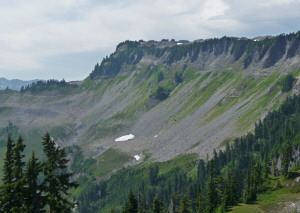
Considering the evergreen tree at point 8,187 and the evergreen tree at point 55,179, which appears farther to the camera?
the evergreen tree at point 55,179

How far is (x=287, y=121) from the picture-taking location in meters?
176

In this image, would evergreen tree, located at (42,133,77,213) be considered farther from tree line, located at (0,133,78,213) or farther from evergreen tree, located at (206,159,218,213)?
evergreen tree, located at (206,159,218,213)

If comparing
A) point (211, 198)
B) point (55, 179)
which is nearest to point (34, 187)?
point (55, 179)

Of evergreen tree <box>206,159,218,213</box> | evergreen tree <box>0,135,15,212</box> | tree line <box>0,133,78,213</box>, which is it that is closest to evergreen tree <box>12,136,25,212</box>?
tree line <box>0,133,78,213</box>

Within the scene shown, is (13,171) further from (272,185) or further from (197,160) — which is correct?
(197,160)

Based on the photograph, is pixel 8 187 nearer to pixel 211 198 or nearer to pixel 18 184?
pixel 18 184

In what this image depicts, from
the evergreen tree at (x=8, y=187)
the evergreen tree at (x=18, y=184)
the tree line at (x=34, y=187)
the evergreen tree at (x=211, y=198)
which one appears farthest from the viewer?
the evergreen tree at (x=211, y=198)

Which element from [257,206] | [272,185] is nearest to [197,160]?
[272,185]

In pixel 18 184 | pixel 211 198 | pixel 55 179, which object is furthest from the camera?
pixel 211 198

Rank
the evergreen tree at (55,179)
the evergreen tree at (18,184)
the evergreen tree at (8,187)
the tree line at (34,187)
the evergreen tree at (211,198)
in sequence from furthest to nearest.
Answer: the evergreen tree at (211,198)
the evergreen tree at (55,179)
the evergreen tree at (8,187)
the tree line at (34,187)
the evergreen tree at (18,184)

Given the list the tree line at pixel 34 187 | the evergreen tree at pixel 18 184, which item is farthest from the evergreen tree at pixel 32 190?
the evergreen tree at pixel 18 184

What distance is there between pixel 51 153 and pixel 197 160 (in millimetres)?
161391

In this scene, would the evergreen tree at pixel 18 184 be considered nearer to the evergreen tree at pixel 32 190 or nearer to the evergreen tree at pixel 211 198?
the evergreen tree at pixel 32 190

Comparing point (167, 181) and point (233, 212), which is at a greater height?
point (233, 212)
